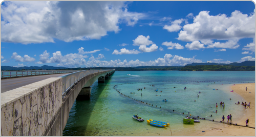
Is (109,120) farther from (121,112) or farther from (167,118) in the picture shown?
(167,118)

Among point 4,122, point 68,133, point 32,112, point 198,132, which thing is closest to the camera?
point 4,122

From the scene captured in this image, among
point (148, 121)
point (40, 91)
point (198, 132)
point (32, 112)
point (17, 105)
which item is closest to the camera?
point (17, 105)

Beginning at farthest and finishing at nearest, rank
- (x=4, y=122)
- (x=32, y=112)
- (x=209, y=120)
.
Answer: (x=209, y=120) → (x=32, y=112) → (x=4, y=122)

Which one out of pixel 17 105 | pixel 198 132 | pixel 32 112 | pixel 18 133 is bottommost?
pixel 198 132

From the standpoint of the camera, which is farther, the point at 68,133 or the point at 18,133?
the point at 68,133

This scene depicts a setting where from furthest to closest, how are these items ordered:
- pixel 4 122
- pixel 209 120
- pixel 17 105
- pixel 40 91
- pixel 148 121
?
pixel 209 120 → pixel 148 121 → pixel 40 91 → pixel 17 105 → pixel 4 122

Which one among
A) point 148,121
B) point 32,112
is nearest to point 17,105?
point 32,112

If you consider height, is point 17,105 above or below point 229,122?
above

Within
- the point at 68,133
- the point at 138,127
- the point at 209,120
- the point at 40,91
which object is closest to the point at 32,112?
the point at 40,91

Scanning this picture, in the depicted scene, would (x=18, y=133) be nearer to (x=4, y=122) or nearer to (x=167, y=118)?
(x=4, y=122)
